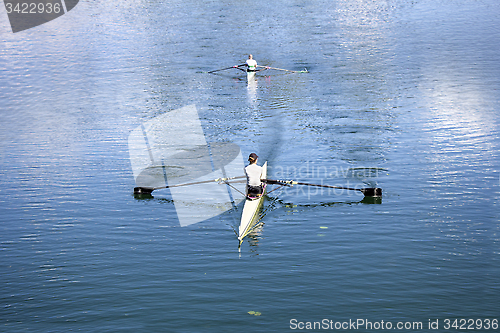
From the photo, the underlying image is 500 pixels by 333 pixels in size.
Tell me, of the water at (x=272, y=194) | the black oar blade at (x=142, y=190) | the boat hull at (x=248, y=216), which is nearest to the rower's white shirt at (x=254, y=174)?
the boat hull at (x=248, y=216)

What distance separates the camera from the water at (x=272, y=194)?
1230 centimetres

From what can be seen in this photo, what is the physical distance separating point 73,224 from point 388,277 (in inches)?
418

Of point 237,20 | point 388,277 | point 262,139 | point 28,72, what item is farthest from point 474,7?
point 388,277

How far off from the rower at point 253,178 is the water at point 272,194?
0.92 m

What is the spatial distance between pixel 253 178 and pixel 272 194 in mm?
2289

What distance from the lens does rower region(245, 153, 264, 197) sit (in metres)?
17.4

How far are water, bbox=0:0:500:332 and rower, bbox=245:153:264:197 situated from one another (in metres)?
0.92

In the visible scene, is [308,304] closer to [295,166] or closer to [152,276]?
[152,276]

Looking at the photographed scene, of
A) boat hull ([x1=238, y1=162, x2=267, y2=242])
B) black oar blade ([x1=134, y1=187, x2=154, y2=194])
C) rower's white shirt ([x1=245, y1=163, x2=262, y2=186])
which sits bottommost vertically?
boat hull ([x1=238, y1=162, x2=267, y2=242])

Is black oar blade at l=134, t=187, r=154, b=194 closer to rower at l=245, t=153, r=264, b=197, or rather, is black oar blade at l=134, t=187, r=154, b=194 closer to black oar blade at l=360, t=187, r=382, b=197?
rower at l=245, t=153, r=264, b=197

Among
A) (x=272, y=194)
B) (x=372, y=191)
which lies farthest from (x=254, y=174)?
(x=372, y=191)

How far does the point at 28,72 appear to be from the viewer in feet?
143

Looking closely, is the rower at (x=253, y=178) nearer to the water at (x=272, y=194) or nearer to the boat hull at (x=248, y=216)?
the boat hull at (x=248, y=216)

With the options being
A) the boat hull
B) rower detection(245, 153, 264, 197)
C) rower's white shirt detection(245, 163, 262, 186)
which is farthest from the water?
rower's white shirt detection(245, 163, 262, 186)
